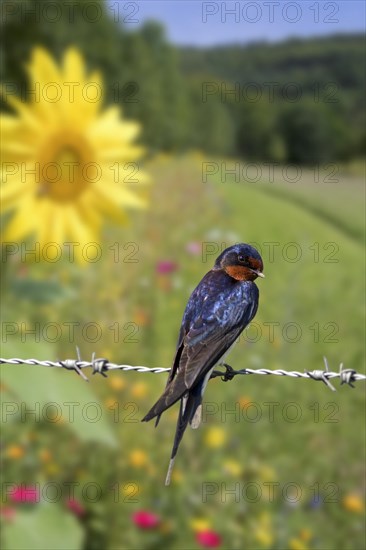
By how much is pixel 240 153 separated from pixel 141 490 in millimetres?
24408

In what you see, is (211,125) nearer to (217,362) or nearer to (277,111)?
(277,111)

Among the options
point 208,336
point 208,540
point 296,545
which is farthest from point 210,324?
point 296,545

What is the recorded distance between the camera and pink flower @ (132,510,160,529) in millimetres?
1268

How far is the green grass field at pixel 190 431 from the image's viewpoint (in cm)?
131

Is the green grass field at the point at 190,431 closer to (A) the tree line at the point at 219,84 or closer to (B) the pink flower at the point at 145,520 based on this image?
(B) the pink flower at the point at 145,520

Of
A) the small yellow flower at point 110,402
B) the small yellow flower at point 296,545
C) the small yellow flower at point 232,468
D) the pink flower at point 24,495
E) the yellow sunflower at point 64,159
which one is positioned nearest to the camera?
the yellow sunflower at point 64,159

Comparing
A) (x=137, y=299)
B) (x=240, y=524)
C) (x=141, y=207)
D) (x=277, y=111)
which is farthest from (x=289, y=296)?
(x=277, y=111)

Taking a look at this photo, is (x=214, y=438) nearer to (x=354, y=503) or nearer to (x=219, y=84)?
(x=354, y=503)

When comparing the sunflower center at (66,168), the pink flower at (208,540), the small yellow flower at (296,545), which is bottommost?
the small yellow flower at (296,545)

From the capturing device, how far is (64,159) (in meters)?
0.92

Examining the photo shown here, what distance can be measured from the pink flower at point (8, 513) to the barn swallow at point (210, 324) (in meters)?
0.86

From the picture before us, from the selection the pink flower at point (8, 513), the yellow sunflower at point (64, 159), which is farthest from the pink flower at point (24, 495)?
the yellow sunflower at point (64, 159)

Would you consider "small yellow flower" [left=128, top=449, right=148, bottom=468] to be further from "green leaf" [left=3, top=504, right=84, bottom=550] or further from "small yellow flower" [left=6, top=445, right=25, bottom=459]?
"green leaf" [left=3, top=504, right=84, bottom=550]

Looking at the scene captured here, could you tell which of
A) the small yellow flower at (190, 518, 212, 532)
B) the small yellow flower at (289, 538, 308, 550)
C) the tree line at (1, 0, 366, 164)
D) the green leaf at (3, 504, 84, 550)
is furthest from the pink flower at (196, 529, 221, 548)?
the tree line at (1, 0, 366, 164)
